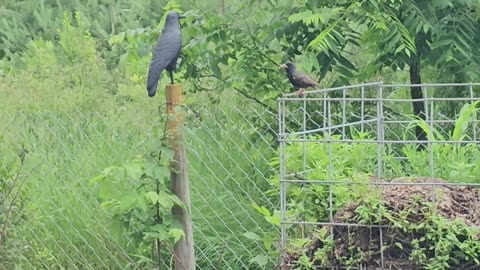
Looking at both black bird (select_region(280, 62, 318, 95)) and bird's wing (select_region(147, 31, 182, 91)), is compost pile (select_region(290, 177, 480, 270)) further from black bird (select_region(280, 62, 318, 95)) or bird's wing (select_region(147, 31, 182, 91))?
black bird (select_region(280, 62, 318, 95))

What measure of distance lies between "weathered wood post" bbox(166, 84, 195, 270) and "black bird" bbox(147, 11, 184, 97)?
0.71ft

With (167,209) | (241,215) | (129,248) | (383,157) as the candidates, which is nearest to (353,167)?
(383,157)

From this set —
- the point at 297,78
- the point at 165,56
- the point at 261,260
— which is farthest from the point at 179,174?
the point at 297,78

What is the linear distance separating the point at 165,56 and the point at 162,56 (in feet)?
0.05

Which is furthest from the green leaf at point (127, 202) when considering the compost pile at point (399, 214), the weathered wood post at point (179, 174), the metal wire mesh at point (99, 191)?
the compost pile at point (399, 214)

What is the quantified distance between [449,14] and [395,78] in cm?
123

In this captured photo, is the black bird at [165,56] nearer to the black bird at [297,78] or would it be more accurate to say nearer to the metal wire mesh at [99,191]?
the metal wire mesh at [99,191]

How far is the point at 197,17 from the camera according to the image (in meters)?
6.67

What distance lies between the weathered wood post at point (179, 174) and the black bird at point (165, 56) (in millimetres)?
217

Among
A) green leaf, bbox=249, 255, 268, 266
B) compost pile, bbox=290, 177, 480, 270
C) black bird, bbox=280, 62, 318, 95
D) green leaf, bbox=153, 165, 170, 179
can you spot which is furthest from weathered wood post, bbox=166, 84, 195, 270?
black bird, bbox=280, 62, 318, 95

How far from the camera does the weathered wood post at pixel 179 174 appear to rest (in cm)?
490

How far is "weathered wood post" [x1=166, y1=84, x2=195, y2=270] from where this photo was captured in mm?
4898

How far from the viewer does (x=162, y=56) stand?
5176mm

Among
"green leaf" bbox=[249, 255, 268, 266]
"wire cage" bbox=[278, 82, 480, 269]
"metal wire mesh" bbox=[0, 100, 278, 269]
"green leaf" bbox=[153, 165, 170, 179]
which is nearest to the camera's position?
"wire cage" bbox=[278, 82, 480, 269]
